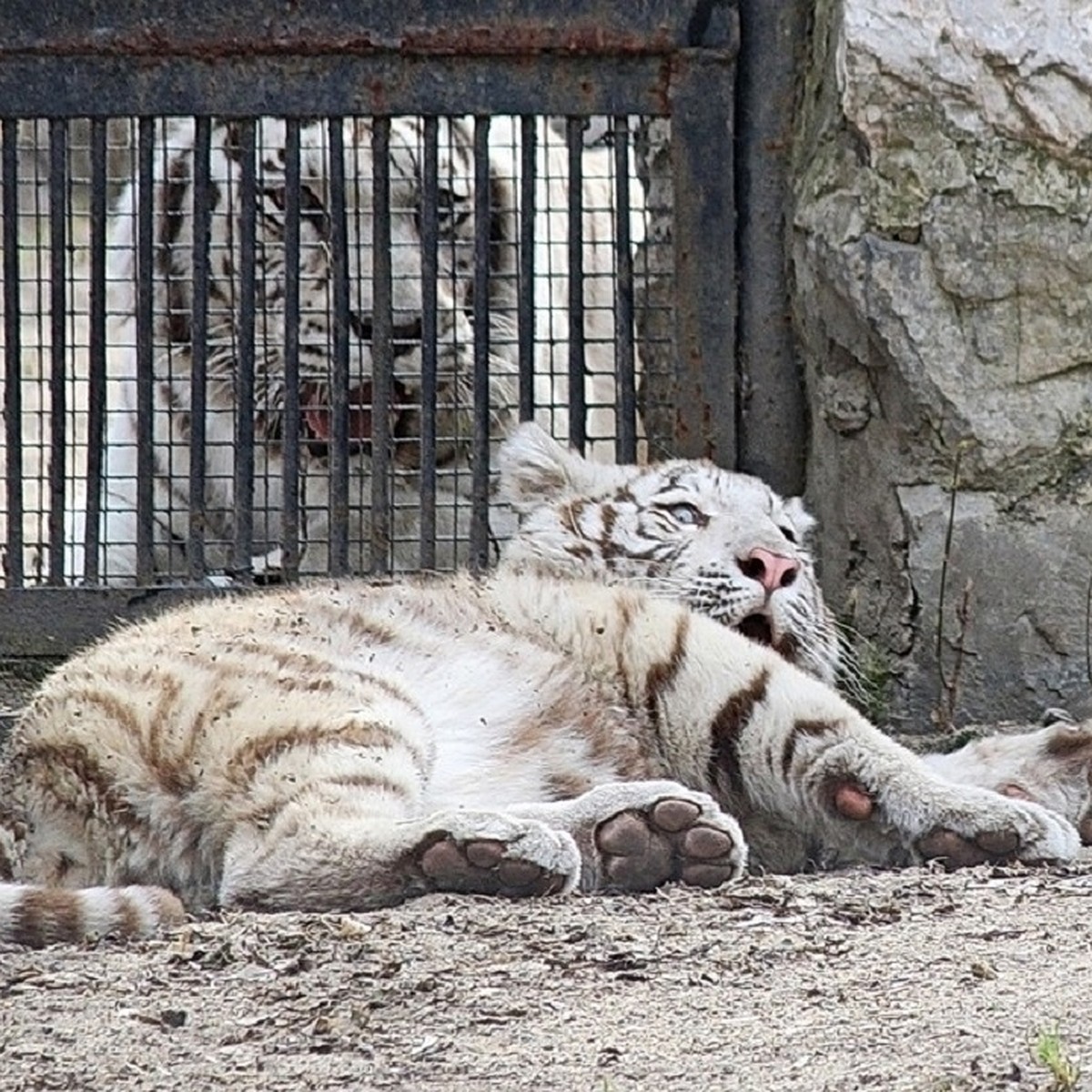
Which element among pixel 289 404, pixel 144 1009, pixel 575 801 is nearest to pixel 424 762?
pixel 575 801

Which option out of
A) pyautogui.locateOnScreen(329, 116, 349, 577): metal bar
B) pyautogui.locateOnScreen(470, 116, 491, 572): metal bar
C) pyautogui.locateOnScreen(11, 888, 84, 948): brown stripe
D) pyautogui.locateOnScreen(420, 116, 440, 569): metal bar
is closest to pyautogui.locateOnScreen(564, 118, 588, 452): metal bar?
pyautogui.locateOnScreen(470, 116, 491, 572): metal bar

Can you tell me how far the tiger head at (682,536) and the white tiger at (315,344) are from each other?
1.42 ft

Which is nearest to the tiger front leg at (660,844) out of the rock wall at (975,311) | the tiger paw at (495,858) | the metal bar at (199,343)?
the tiger paw at (495,858)

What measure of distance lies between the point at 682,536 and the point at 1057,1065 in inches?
99.3

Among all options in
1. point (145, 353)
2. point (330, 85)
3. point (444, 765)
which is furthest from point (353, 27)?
point (444, 765)

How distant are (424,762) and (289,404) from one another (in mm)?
1646

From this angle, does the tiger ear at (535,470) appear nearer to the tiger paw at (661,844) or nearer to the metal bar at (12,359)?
the metal bar at (12,359)

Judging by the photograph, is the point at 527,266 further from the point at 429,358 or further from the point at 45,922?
the point at 45,922

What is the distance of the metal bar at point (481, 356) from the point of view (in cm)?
498

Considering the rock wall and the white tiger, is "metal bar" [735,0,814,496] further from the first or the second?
the white tiger

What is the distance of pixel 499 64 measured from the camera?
4.89 m

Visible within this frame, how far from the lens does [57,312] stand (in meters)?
4.97

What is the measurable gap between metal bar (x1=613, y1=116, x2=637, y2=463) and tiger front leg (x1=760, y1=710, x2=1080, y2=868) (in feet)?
4.71

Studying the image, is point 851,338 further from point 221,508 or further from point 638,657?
point 221,508
